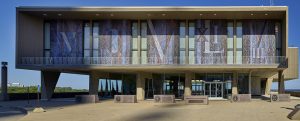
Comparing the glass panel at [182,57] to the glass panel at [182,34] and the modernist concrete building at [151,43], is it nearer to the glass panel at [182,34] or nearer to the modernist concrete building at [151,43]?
the modernist concrete building at [151,43]

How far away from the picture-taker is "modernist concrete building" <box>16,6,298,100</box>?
46062 millimetres

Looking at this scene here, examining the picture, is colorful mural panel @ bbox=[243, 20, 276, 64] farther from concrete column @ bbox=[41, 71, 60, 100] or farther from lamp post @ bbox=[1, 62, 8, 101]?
lamp post @ bbox=[1, 62, 8, 101]

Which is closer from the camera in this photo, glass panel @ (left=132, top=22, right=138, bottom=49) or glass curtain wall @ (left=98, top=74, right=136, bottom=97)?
glass panel @ (left=132, top=22, right=138, bottom=49)

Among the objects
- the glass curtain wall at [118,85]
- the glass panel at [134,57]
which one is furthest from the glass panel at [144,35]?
the glass curtain wall at [118,85]

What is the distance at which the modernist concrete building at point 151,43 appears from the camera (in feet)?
151

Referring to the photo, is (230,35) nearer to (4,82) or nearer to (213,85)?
(213,85)

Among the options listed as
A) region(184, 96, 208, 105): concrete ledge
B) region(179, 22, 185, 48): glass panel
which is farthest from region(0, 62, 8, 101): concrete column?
region(184, 96, 208, 105): concrete ledge

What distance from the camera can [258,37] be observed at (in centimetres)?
4819

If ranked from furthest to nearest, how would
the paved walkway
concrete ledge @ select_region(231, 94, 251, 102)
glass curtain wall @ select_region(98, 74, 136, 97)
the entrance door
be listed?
glass curtain wall @ select_region(98, 74, 136, 97) < the entrance door < concrete ledge @ select_region(231, 94, 251, 102) < the paved walkway

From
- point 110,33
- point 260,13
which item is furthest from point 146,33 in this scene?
point 260,13

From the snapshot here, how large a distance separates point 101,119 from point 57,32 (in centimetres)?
2810

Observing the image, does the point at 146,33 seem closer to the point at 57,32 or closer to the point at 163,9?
the point at 163,9

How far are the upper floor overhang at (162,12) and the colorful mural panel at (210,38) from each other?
4.01ft

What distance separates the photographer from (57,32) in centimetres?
4928
